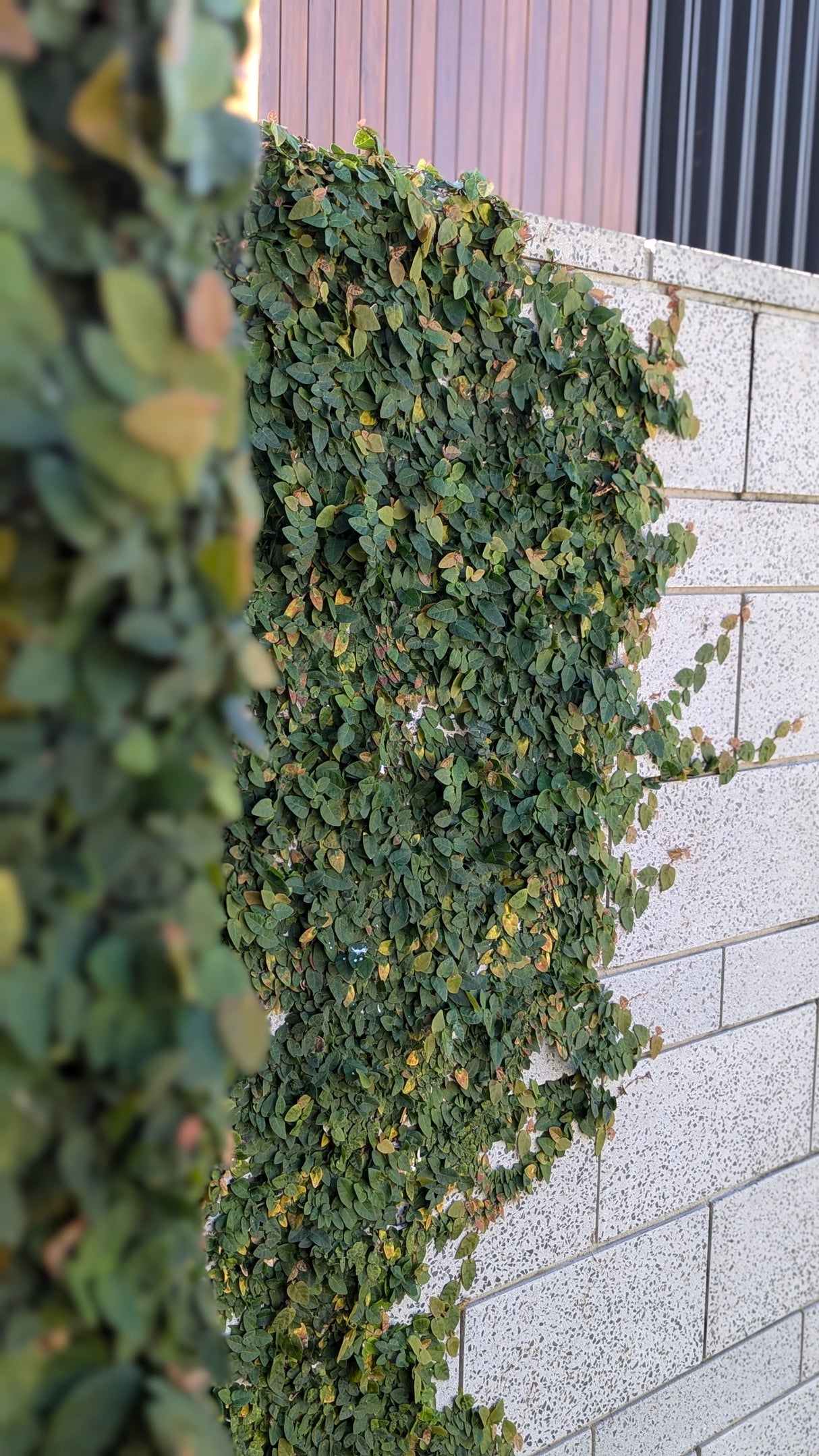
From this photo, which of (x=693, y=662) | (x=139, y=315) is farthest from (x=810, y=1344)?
(x=139, y=315)

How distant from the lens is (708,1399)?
2.79 metres

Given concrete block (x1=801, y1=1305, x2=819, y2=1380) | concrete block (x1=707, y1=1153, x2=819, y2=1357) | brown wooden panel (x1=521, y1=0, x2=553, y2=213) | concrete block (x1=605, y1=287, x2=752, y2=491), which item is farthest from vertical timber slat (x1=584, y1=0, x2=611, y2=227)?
concrete block (x1=801, y1=1305, x2=819, y2=1380)

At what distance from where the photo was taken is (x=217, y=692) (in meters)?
0.58

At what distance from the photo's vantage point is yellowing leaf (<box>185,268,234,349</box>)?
0.54m

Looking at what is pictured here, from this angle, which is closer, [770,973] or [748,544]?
[748,544]

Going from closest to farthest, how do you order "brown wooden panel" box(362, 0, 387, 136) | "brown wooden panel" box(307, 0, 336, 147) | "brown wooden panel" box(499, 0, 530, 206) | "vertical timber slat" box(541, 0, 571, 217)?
"brown wooden panel" box(307, 0, 336, 147) → "brown wooden panel" box(362, 0, 387, 136) → "brown wooden panel" box(499, 0, 530, 206) → "vertical timber slat" box(541, 0, 571, 217)

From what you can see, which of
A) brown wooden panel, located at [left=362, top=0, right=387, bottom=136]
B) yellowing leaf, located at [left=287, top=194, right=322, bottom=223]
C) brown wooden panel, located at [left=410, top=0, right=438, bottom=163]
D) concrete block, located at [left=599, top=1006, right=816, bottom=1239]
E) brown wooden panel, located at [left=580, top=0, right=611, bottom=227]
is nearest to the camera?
yellowing leaf, located at [left=287, top=194, right=322, bottom=223]

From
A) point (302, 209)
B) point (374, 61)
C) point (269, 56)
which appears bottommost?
point (302, 209)

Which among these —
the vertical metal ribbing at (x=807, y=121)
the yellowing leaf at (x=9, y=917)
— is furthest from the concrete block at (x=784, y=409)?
the yellowing leaf at (x=9, y=917)

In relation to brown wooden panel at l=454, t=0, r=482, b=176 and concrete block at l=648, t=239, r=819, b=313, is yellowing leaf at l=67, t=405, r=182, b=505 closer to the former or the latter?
concrete block at l=648, t=239, r=819, b=313

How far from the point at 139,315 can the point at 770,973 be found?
269cm

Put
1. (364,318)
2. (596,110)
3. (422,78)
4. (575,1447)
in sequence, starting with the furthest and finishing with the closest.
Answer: (596,110) < (422,78) < (575,1447) < (364,318)

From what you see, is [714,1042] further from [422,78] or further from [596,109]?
[596,109]

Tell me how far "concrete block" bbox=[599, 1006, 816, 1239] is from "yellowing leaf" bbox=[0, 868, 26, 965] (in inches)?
84.5
